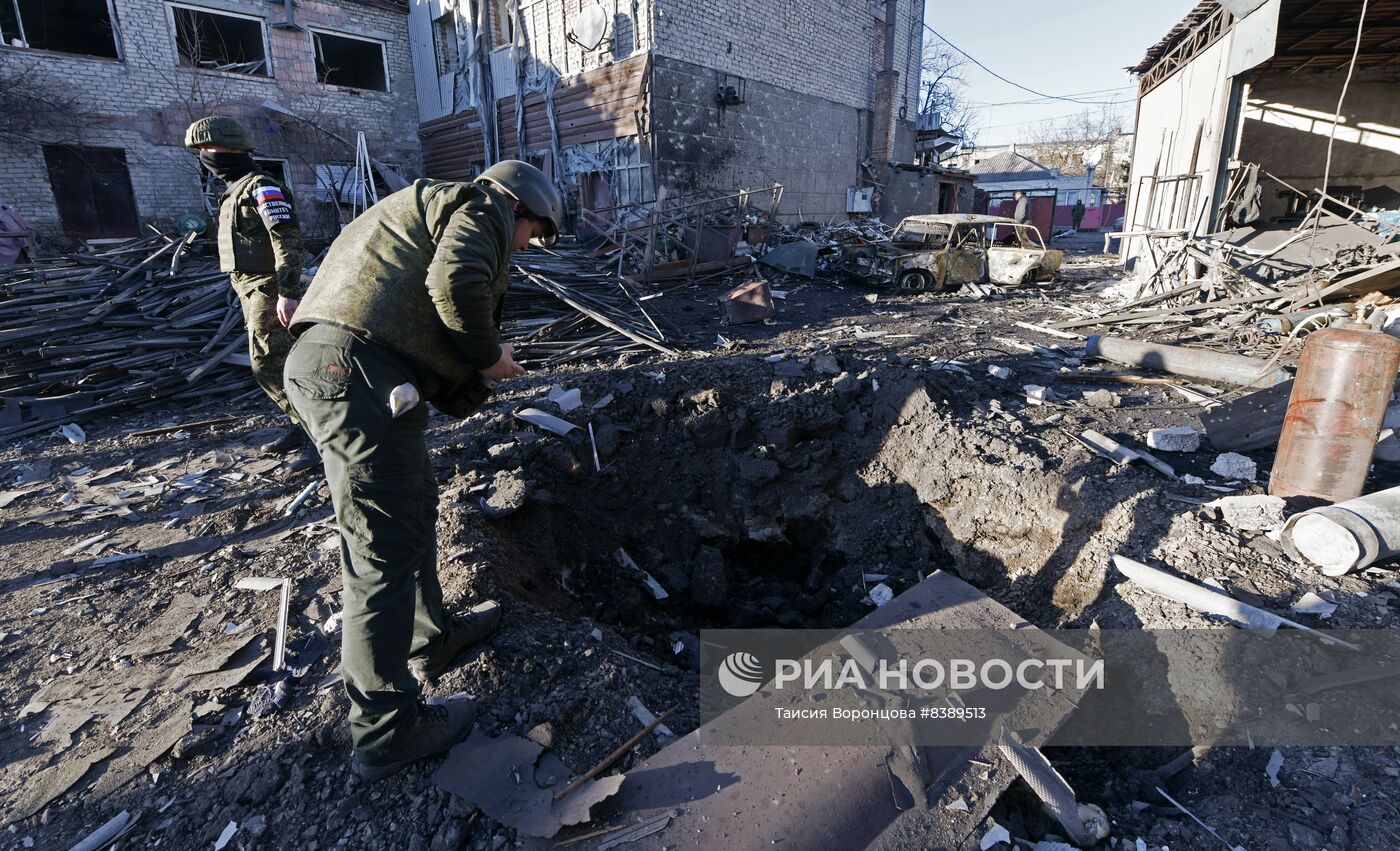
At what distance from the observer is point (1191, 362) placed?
19.7ft

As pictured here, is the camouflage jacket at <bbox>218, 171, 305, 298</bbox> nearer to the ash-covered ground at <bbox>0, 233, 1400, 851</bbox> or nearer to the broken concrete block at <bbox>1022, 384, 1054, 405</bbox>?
the ash-covered ground at <bbox>0, 233, 1400, 851</bbox>

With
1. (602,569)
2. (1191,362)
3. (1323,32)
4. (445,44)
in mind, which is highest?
(445,44)

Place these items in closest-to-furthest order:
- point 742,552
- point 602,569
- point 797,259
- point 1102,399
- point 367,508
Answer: point 367,508, point 602,569, point 742,552, point 1102,399, point 797,259

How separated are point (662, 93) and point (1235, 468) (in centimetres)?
1163

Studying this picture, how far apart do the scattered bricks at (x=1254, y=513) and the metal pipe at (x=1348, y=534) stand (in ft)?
0.47

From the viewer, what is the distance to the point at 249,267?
3924mm

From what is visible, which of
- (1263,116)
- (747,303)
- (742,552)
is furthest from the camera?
(1263,116)

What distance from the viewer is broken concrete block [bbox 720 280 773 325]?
9.16 metres

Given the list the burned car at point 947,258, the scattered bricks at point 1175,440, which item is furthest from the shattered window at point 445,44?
the scattered bricks at point 1175,440

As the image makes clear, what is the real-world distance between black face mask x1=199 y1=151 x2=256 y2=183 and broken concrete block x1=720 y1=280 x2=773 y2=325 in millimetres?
6124

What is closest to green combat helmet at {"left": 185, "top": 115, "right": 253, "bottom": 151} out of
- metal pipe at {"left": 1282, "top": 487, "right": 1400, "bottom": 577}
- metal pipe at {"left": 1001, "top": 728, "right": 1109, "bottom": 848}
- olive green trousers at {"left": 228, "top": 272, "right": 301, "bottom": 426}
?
olive green trousers at {"left": 228, "top": 272, "right": 301, "bottom": 426}

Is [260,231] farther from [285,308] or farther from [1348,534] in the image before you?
[1348,534]

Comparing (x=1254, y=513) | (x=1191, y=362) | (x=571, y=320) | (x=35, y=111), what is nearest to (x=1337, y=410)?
(x=1254, y=513)

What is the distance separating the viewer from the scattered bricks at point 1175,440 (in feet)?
13.9
